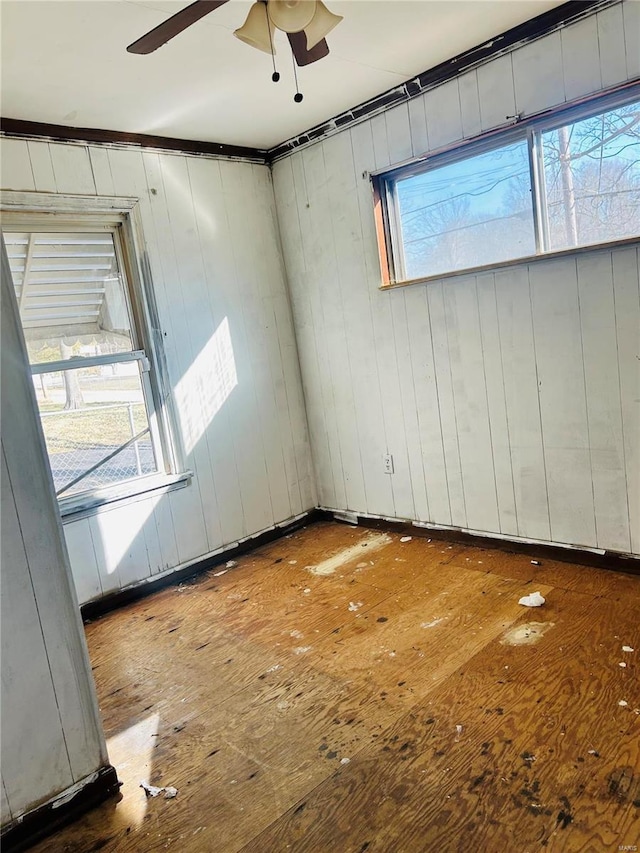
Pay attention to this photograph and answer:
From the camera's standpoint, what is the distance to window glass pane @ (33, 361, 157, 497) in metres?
3.08

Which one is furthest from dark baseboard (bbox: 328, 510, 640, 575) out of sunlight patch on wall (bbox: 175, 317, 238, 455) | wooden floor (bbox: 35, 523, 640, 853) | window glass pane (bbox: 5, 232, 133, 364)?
window glass pane (bbox: 5, 232, 133, 364)

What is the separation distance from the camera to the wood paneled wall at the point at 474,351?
8.68 ft

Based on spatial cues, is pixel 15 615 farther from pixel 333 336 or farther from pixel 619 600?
pixel 333 336

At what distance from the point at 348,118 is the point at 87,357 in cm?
196

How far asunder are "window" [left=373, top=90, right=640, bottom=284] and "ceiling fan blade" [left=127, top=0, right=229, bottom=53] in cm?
161

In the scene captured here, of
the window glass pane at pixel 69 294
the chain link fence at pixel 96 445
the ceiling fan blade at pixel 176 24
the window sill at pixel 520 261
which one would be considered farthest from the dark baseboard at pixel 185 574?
the ceiling fan blade at pixel 176 24

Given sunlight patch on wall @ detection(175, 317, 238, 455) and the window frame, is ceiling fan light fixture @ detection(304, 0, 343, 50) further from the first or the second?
sunlight patch on wall @ detection(175, 317, 238, 455)

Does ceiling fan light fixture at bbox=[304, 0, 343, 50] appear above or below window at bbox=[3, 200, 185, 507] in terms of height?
above

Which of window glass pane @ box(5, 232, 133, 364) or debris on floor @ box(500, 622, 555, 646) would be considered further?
window glass pane @ box(5, 232, 133, 364)

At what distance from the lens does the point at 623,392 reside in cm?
266

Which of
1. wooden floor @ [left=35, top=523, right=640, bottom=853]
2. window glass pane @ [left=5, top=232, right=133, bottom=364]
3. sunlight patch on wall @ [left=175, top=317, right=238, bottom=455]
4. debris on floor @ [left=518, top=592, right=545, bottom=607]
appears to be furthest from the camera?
sunlight patch on wall @ [left=175, top=317, right=238, bottom=455]

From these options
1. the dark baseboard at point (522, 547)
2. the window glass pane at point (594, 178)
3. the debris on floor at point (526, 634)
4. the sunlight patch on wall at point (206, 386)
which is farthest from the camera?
the sunlight patch on wall at point (206, 386)

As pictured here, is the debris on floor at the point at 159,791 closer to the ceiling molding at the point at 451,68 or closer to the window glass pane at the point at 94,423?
the window glass pane at the point at 94,423

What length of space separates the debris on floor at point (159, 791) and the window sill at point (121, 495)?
1511mm
